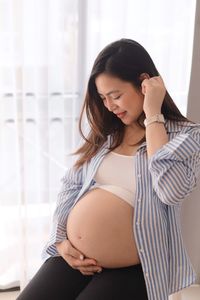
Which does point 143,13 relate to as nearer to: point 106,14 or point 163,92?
point 106,14

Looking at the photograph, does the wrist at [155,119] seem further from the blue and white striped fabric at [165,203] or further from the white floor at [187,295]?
the white floor at [187,295]

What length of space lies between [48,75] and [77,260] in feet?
2.62

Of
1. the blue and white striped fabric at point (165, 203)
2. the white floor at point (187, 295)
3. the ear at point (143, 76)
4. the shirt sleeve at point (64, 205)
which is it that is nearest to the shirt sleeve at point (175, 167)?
the blue and white striped fabric at point (165, 203)

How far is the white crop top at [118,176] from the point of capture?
1.19 metres

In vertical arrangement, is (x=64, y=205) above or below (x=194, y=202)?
above

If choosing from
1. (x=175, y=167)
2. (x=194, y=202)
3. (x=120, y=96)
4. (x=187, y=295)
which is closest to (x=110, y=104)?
(x=120, y=96)

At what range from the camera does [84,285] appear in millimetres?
1226

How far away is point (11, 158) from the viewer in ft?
5.57

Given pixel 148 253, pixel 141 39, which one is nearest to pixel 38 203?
pixel 148 253

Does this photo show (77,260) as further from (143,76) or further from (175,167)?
(143,76)

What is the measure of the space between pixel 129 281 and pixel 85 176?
397 millimetres

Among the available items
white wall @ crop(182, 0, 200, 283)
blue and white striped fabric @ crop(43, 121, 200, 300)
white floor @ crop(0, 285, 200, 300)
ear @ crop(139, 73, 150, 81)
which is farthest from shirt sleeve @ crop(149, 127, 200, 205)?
white floor @ crop(0, 285, 200, 300)

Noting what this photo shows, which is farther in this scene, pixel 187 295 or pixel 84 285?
pixel 187 295

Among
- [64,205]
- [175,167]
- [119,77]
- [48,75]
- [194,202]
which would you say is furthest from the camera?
[194,202]
